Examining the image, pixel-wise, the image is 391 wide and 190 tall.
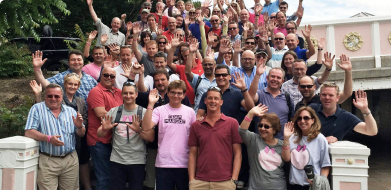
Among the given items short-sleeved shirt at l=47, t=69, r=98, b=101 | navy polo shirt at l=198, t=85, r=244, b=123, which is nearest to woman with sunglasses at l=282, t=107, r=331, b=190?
navy polo shirt at l=198, t=85, r=244, b=123

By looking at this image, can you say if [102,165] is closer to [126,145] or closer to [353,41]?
[126,145]

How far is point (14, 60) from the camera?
11594 millimetres

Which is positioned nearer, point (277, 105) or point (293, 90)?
point (277, 105)

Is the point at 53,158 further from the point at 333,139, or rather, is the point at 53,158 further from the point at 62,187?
the point at 333,139

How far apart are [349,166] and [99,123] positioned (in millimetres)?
3328

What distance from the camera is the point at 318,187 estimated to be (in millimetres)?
4141

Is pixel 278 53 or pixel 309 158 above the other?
pixel 278 53

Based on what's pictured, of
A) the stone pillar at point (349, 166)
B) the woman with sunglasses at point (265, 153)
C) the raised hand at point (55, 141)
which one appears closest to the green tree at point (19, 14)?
the raised hand at point (55, 141)

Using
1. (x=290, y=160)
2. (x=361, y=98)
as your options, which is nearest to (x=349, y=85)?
(x=361, y=98)

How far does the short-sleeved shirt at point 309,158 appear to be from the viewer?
4.36 m

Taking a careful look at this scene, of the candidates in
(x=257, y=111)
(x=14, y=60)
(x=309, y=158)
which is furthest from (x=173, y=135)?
(x=14, y=60)

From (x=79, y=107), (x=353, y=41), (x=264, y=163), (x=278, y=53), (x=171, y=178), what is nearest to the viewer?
(x=264, y=163)

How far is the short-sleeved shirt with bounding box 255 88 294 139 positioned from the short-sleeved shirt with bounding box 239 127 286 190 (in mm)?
487

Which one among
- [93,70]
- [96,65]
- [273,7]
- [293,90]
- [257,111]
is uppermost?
[273,7]
